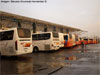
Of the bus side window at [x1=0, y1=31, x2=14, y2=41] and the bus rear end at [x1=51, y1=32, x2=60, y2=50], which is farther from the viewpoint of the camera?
the bus rear end at [x1=51, y1=32, x2=60, y2=50]

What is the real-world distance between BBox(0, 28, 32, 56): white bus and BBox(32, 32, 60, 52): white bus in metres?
4.89

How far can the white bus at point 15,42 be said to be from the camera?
1220cm

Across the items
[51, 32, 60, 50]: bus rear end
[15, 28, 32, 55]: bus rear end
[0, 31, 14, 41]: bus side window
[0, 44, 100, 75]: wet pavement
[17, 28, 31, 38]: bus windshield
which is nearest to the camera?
[0, 44, 100, 75]: wet pavement

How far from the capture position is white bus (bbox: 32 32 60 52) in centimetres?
1789

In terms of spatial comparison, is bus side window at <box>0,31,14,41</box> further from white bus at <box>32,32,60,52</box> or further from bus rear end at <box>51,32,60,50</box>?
bus rear end at <box>51,32,60,50</box>

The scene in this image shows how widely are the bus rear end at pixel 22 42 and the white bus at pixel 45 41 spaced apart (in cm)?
489

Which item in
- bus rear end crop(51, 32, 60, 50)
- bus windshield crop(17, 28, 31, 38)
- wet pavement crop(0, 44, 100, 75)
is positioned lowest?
wet pavement crop(0, 44, 100, 75)

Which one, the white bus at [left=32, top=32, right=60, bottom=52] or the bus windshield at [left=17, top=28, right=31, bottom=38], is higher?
the bus windshield at [left=17, top=28, right=31, bottom=38]

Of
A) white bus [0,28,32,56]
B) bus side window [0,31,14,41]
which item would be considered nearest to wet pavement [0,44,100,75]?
white bus [0,28,32,56]

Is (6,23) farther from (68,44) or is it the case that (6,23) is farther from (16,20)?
(68,44)

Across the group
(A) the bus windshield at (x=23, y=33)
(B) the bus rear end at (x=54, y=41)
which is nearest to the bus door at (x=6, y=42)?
(A) the bus windshield at (x=23, y=33)

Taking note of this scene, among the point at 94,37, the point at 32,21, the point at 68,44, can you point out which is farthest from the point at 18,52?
the point at 94,37

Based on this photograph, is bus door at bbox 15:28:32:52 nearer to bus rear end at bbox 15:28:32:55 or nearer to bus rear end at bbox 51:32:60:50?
bus rear end at bbox 15:28:32:55

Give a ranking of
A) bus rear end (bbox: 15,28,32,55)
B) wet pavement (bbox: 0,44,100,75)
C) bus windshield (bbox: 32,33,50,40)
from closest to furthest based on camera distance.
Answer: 1. wet pavement (bbox: 0,44,100,75)
2. bus rear end (bbox: 15,28,32,55)
3. bus windshield (bbox: 32,33,50,40)
